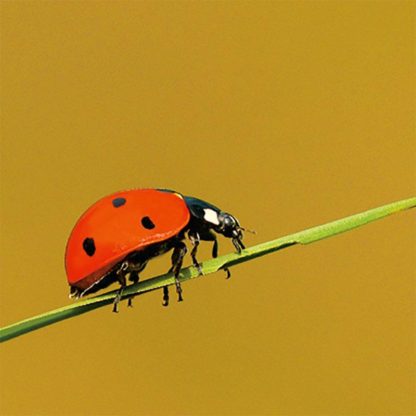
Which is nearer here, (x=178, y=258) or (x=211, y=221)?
(x=178, y=258)

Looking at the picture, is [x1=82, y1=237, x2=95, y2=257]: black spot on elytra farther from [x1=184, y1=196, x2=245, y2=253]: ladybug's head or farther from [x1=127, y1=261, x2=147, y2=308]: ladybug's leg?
[x1=184, y1=196, x2=245, y2=253]: ladybug's head

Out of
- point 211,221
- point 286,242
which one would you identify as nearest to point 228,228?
point 211,221

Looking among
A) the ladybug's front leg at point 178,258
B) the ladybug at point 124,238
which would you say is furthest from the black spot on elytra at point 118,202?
the ladybug's front leg at point 178,258

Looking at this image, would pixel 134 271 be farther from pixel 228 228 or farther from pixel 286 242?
pixel 286 242

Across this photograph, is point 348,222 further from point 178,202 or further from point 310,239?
point 178,202

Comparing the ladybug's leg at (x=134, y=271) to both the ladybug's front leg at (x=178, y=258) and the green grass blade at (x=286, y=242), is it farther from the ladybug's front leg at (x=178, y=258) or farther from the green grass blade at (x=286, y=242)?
the green grass blade at (x=286, y=242)

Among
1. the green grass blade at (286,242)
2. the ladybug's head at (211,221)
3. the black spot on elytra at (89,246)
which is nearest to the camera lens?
the green grass blade at (286,242)

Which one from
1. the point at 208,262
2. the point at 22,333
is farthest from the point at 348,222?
the point at 22,333
